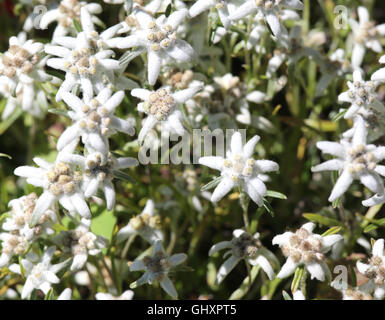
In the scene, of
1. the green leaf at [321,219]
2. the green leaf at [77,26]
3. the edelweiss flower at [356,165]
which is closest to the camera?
the edelweiss flower at [356,165]

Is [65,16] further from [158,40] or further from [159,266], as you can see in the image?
[159,266]

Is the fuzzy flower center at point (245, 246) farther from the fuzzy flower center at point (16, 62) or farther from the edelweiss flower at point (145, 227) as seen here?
the fuzzy flower center at point (16, 62)

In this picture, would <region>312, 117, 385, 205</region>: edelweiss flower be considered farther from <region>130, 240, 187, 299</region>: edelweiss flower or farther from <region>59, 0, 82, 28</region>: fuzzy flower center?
<region>59, 0, 82, 28</region>: fuzzy flower center

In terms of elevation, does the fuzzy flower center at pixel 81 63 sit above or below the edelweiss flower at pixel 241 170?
above

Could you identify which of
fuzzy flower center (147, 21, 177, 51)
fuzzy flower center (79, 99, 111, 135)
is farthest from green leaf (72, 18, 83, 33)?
fuzzy flower center (79, 99, 111, 135)

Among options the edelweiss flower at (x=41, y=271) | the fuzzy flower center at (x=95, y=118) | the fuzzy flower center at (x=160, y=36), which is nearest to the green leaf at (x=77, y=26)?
the fuzzy flower center at (x=160, y=36)

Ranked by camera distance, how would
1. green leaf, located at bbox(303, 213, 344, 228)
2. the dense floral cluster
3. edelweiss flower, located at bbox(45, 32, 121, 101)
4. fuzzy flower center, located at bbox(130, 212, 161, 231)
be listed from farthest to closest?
fuzzy flower center, located at bbox(130, 212, 161, 231) → green leaf, located at bbox(303, 213, 344, 228) → edelweiss flower, located at bbox(45, 32, 121, 101) → the dense floral cluster
